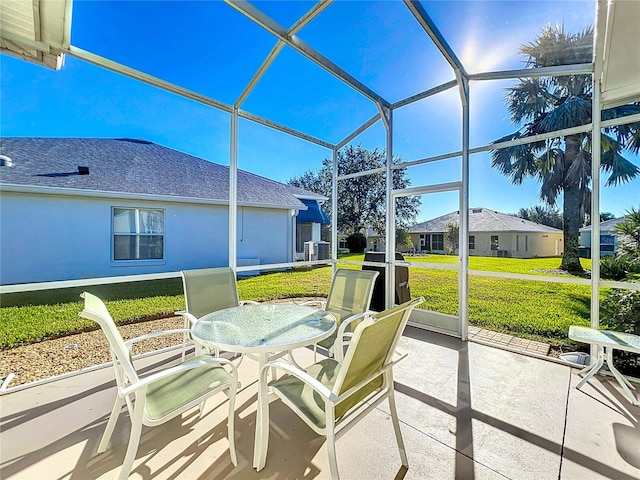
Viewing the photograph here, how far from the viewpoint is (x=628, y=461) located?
6.02 ft

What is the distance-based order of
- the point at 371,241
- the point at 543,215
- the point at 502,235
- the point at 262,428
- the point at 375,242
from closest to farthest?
1. the point at 262,428
2. the point at 543,215
3. the point at 502,235
4. the point at 375,242
5. the point at 371,241

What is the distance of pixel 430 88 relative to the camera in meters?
4.15

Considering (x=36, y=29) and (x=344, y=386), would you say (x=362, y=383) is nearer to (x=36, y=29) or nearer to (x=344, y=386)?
(x=344, y=386)

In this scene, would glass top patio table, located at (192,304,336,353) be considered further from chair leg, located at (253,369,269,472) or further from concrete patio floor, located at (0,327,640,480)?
concrete patio floor, located at (0,327,640,480)

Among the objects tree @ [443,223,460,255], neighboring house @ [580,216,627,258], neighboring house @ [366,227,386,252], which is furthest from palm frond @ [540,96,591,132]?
neighboring house @ [366,227,386,252]

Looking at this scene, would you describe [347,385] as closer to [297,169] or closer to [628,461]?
[628,461]

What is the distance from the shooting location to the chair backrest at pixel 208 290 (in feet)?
9.75

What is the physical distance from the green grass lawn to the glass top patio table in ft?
8.92

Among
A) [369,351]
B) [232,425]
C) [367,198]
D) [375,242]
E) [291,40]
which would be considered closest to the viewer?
[369,351]

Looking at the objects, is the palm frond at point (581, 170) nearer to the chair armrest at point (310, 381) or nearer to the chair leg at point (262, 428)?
the chair armrest at point (310, 381)

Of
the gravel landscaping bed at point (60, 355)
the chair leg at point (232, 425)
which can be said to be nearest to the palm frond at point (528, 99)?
the chair leg at point (232, 425)

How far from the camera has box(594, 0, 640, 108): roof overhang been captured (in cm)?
186

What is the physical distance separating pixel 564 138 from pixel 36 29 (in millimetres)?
5399

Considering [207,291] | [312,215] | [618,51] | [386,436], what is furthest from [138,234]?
[618,51]
